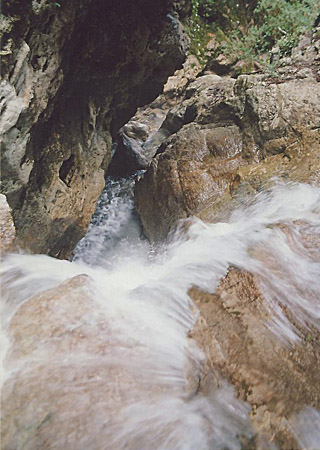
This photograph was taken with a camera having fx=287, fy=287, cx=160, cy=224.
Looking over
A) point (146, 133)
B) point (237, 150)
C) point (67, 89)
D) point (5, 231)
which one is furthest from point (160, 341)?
point (146, 133)

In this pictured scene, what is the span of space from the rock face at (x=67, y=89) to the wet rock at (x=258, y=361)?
100.0 inches

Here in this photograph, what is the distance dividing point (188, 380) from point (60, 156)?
3.56 m

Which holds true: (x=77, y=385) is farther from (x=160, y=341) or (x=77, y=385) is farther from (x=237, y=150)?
(x=237, y=150)

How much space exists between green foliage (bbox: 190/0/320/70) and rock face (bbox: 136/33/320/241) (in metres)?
3.96

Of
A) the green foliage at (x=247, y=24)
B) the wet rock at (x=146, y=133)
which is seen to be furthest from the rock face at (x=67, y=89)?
the green foliage at (x=247, y=24)

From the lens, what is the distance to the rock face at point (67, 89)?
291 centimetres

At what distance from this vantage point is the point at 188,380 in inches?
73.2

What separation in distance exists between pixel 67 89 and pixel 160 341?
382 cm

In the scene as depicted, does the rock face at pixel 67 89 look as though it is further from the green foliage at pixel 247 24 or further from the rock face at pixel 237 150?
the green foliage at pixel 247 24

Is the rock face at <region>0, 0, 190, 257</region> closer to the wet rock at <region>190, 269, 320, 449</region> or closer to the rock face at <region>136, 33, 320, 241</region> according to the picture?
the rock face at <region>136, 33, 320, 241</region>

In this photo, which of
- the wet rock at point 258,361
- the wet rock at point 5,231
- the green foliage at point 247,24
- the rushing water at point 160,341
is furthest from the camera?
the green foliage at point 247,24

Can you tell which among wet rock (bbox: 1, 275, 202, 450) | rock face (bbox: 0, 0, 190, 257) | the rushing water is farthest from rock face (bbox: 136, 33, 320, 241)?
wet rock (bbox: 1, 275, 202, 450)

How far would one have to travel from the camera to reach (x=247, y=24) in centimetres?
1080

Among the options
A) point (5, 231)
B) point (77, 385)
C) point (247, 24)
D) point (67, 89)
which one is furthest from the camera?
point (247, 24)
